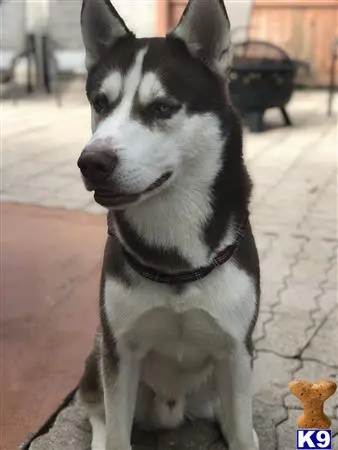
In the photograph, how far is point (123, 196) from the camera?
1.62 m

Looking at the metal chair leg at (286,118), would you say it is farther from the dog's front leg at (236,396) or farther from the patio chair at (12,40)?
the dog's front leg at (236,396)

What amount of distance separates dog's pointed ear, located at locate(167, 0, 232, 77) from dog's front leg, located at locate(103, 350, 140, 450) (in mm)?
862

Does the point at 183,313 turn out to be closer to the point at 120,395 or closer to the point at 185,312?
the point at 185,312

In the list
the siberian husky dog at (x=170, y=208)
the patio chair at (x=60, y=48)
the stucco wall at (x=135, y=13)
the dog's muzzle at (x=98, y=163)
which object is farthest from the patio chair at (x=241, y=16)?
the dog's muzzle at (x=98, y=163)

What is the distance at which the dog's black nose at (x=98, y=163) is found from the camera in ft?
5.05

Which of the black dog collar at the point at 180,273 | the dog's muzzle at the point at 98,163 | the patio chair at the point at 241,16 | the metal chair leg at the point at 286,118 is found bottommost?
the metal chair leg at the point at 286,118

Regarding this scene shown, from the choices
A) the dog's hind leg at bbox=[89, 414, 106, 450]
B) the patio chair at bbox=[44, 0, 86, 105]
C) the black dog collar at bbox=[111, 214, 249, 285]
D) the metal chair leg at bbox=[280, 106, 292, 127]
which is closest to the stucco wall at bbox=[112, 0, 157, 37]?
the black dog collar at bbox=[111, 214, 249, 285]

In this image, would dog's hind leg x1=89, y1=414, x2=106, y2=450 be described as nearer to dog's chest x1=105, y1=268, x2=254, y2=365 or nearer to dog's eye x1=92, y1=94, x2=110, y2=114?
dog's chest x1=105, y1=268, x2=254, y2=365

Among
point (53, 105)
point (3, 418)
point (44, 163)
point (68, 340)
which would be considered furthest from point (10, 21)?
point (3, 418)

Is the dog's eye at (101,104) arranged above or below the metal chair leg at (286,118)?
above

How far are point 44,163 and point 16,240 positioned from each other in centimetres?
192

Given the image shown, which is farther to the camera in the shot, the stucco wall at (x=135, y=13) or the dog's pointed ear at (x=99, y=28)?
the stucco wall at (x=135, y=13)

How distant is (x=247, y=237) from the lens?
6.24 feet

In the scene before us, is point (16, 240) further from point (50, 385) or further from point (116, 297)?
point (116, 297)
